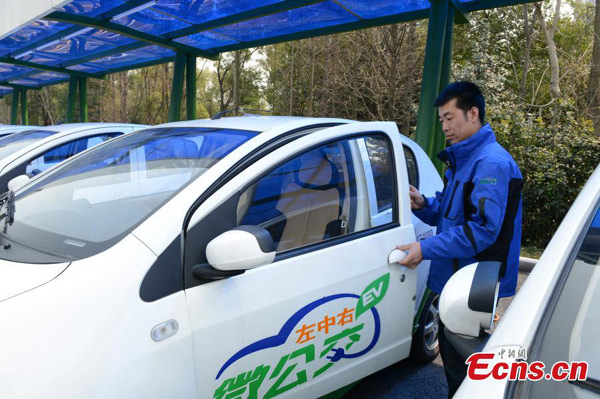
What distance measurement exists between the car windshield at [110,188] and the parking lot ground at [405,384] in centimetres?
172

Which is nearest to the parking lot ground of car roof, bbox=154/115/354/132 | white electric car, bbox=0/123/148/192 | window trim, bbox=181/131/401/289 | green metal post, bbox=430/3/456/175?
window trim, bbox=181/131/401/289

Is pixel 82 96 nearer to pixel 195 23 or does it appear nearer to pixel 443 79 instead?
pixel 195 23

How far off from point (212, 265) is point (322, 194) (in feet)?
3.09

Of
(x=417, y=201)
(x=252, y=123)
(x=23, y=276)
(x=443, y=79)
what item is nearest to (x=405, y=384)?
(x=417, y=201)

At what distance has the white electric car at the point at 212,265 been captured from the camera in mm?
1504

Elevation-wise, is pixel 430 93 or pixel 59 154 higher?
pixel 430 93

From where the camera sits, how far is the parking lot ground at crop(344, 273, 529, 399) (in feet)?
9.61

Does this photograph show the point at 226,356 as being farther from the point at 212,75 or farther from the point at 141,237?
the point at 212,75

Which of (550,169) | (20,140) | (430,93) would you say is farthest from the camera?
(550,169)

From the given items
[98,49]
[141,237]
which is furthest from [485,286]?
[98,49]

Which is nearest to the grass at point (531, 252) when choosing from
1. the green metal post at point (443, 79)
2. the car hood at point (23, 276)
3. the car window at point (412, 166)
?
the green metal post at point (443, 79)

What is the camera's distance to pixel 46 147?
474 cm

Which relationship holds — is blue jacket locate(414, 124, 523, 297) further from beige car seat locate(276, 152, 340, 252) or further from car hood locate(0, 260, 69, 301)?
car hood locate(0, 260, 69, 301)

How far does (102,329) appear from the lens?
1501 millimetres
